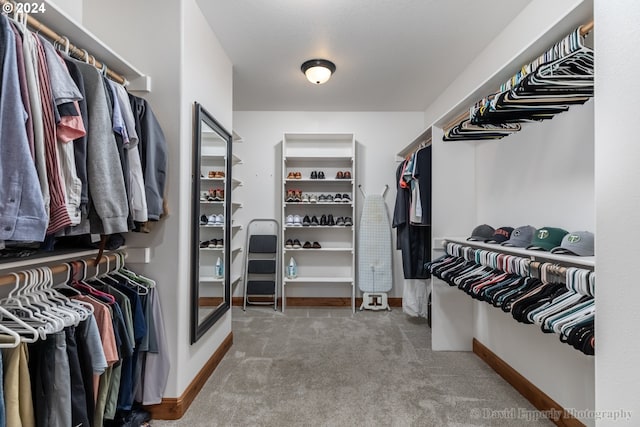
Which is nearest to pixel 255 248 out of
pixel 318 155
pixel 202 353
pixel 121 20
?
pixel 318 155

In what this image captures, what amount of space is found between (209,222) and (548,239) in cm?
212

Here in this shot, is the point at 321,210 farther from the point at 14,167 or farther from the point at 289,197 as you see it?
the point at 14,167

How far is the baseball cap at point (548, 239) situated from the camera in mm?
1585

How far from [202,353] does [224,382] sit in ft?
0.84

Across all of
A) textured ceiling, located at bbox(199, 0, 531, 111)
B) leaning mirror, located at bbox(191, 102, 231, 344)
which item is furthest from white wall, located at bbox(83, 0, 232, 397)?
textured ceiling, located at bbox(199, 0, 531, 111)

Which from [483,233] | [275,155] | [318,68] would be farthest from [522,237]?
[275,155]

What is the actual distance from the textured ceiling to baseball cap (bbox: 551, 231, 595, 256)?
1574mm

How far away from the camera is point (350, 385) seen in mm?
2135

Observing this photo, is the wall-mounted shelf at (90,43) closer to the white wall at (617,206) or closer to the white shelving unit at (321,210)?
the white wall at (617,206)

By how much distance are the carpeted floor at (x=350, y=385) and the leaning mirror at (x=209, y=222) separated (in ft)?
1.50

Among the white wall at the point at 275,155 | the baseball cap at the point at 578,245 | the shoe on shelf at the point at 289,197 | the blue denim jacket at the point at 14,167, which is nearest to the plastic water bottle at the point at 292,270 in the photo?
the white wall at the point at 275,155

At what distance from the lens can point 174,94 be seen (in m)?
1.81

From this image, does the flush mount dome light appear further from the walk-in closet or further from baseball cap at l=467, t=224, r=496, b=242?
baseball cap at l=467, t=224, r=496, b=242

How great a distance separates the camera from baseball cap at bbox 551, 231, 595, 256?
138cm
